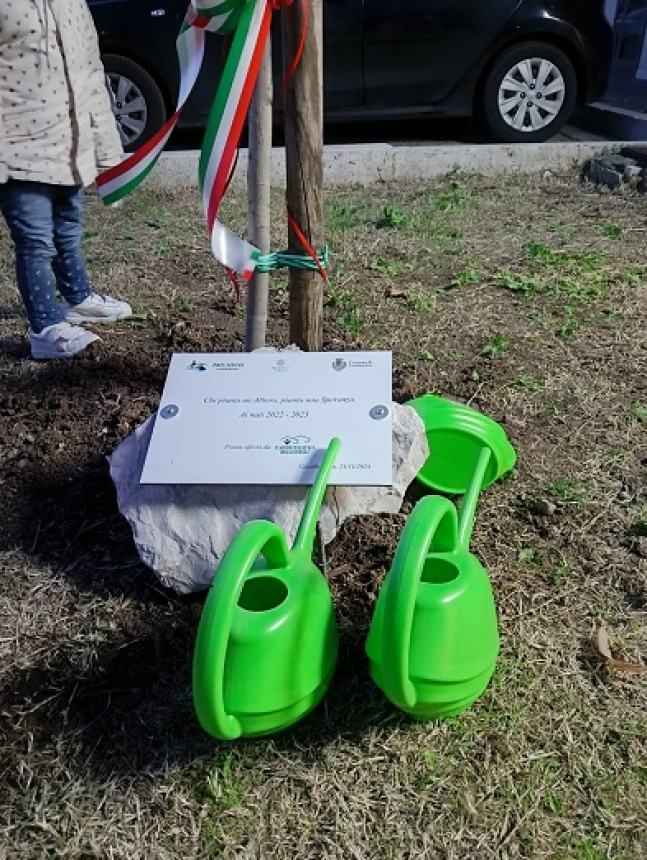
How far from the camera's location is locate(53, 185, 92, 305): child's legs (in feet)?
10.2

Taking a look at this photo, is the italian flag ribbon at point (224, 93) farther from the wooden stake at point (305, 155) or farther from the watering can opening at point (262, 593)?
the watering can opening at point (262, 593)

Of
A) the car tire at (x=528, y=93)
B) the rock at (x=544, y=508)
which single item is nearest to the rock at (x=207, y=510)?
the rock at (x=544, y=508)

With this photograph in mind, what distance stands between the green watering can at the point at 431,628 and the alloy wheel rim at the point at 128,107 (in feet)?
16.5

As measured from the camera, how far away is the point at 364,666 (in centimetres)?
179

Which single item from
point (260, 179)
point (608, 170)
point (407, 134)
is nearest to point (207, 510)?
point (260, 179)

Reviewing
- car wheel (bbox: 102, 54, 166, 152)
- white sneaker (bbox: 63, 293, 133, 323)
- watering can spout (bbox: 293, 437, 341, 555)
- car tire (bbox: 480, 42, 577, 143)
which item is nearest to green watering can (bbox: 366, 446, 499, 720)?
watering can spout (bbox: 293, 437, 341, 555)

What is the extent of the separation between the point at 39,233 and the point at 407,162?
3176 mm

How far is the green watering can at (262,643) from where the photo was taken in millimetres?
1386

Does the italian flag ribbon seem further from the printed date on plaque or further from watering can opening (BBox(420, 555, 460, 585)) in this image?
watering can opening (BBox(420, 555, 460, 585))

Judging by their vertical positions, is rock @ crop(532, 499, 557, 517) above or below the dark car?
below

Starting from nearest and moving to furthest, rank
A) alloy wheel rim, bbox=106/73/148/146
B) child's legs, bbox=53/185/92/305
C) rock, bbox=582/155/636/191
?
child's legs, bbox=53/185/92/305 < rock, bbox=582/155/636/191 < alloy wheel rim, bbox=106/73/148/146

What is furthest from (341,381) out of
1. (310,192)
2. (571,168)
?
(571,168)

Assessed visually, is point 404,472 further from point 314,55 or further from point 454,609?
point 314,55

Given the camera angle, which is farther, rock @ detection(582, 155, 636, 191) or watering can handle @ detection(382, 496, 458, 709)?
rock @ detection(582, 155, 636, 191)
